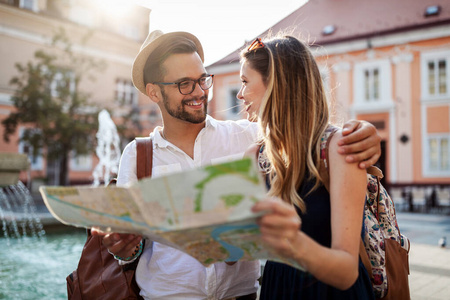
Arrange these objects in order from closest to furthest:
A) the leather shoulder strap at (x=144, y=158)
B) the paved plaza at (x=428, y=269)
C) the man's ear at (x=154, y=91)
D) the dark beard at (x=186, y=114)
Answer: the leather shoulder strap at (x=144, y=158) → the dark beard at (x=186, y=114) → the man's ear at (x=154, y=91) → the paved plaza at (x=428, y=269)

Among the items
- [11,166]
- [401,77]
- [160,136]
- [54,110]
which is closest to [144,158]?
[160,136]

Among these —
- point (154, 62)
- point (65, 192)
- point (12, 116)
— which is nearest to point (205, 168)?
point (65, 192)

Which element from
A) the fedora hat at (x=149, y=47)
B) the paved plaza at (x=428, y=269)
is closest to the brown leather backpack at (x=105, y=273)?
the fedora hat at (x=149, y=47)

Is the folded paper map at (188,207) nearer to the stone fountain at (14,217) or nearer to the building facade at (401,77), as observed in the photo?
the stone fountain at (14,217)

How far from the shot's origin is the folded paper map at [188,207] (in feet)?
2.75

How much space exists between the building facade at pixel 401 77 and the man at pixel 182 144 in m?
14.2

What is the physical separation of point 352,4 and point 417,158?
7.20 meters

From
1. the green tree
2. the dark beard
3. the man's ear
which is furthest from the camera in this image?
the green tree

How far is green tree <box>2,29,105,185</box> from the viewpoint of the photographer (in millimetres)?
14227

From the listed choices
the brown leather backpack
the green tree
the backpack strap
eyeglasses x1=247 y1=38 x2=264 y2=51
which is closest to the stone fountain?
the brown leather backpack

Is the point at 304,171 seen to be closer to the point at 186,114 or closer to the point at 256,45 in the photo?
the point at 256,45

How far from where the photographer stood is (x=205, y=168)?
33.1 inches

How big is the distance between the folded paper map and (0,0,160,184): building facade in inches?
610

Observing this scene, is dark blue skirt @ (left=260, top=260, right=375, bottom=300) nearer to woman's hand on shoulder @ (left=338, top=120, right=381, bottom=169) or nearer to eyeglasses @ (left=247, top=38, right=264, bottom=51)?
woman's hand on shoulder @ (left=338, top=120, right=381, bottom=169)
